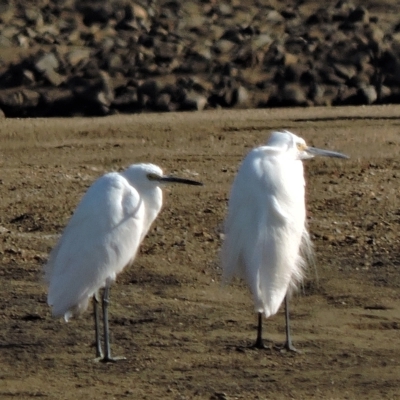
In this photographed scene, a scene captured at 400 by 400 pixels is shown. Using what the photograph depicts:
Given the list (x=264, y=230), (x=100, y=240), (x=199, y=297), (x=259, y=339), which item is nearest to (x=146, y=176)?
(x=100, y=240)

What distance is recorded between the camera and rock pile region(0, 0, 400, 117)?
19.0 metres

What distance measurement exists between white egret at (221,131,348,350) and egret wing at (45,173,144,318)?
0.57m

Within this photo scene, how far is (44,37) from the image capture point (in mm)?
22859

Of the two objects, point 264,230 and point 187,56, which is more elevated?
point 264,230

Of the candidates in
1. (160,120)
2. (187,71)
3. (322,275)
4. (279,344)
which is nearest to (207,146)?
(160,120)

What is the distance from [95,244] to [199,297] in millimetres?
1690

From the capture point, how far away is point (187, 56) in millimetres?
21391

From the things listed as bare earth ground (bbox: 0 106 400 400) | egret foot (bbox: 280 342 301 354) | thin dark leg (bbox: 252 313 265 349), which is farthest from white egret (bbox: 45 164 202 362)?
egret foot (bbox: 280 342 301 354)

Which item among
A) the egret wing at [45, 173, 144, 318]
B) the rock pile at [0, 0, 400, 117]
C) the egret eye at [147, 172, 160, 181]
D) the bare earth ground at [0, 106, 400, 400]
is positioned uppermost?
the egret eye at [147, 172, 160, 181]

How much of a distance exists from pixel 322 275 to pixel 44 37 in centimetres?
1434

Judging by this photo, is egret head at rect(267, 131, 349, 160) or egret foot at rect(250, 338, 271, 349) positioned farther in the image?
egret head at rect(267, 131, 349, 160)

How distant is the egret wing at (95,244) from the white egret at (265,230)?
57cm

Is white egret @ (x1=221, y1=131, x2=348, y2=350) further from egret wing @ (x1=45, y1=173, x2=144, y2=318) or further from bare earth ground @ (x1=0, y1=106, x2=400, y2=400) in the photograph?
egret wing @ (x1=45, y1=173, x2=144, y2=318)

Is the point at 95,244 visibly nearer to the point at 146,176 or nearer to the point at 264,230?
the point at 146,176
